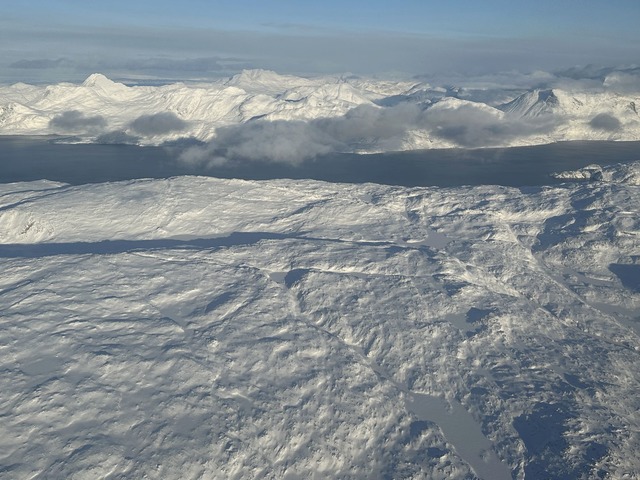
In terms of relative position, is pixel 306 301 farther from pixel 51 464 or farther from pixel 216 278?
pixel 51 464

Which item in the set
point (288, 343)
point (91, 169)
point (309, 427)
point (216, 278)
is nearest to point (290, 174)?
point (91, 169)

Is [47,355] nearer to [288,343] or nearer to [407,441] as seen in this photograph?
[288,343]

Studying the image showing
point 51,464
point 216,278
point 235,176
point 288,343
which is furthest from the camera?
point 235,176

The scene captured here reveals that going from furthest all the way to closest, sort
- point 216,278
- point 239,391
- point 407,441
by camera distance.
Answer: point 216,278 → point 239,391 → point 407,441

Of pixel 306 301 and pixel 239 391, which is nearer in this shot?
pixel 239 391

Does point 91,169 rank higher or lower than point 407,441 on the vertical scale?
lower

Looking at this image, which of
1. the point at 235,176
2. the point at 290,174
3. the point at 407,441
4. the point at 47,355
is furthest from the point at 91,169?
the point at 407,441
